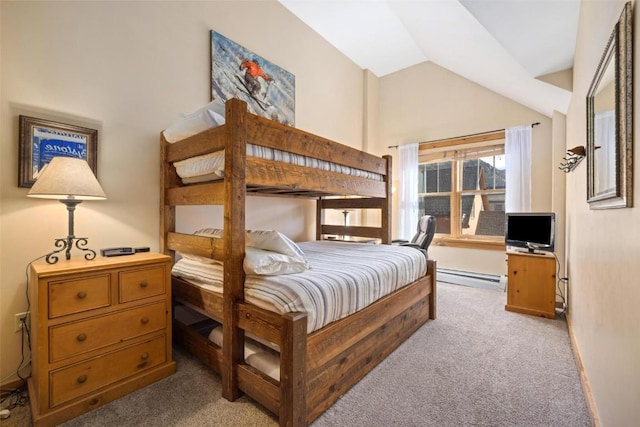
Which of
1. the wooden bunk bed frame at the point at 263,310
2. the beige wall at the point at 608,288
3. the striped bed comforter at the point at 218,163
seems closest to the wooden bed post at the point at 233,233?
the wooden bunk bed frame at the point at 263,310

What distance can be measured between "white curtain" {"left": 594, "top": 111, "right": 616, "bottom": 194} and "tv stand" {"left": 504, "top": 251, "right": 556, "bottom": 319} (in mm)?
1657

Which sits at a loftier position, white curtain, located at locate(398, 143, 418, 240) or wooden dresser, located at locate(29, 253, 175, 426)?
white curtain, located at locate(398, 143, 418, 240)

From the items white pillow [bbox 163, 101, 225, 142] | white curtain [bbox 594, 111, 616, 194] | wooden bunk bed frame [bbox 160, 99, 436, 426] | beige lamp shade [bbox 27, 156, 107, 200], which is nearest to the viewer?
white curtain [bbox 594, 111, 616, 194]

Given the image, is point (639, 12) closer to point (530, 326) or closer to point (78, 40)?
point (530, 326)

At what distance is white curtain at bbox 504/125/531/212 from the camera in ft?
12.0

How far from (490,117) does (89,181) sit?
A: 4650 mm

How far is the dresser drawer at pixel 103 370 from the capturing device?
1.38 m

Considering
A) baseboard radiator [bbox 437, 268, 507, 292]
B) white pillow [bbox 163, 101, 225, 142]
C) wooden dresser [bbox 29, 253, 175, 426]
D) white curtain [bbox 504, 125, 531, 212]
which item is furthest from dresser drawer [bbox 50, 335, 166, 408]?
white curtain [bbox 504, 125, 531, 212]

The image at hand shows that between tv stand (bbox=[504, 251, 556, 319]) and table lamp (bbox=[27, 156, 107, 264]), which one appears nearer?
table lamp (bbox=[27, 156, 107, 264])

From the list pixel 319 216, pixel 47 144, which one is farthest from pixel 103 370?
pixel 319 216

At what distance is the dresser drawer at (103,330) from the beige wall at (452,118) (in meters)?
3.92

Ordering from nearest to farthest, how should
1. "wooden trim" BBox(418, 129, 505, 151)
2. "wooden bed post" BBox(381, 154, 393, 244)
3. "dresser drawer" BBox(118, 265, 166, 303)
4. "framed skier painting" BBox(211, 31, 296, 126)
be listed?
"dresser drawer" BBox(118, 265, 166, 303) → "framed skier painting" BBox(211, 31, 296, 126) → "wooden bed post" BBox(381, 154, 393, 244) → "wooden trim" BBox(418, 129, 505, 151)

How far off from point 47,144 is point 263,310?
1.73 meters

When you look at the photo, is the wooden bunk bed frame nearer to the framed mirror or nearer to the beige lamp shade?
the beige lamp shade
